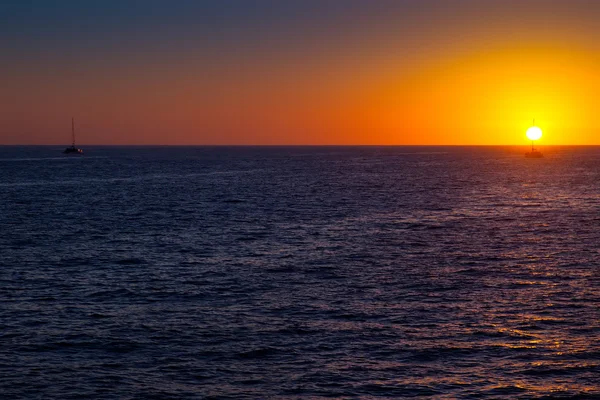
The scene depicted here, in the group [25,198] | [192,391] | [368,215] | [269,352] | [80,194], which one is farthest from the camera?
[80,194]

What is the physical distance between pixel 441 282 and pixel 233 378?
24.6m

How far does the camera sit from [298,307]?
46.5 m

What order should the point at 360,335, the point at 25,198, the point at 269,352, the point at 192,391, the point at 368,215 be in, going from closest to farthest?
1. the point at 192,391
2. the point at 269,352
3. the point at 360,335
4. the point at 368,215
5. the point at 25,198

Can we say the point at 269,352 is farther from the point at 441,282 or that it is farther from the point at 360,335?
the point at 441,282

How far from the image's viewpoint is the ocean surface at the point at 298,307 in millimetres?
33906

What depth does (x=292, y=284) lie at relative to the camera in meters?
53.1

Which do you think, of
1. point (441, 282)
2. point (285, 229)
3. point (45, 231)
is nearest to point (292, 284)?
point (441, 282)

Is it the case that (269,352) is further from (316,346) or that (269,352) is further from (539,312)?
(539,312)

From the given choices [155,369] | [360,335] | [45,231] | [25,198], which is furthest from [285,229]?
[25,198]

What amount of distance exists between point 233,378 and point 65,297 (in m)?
19.5

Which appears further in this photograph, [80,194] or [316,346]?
[80,194]

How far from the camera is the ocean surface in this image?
33906 millimetres

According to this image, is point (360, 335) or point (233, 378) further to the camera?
point (360, 335)

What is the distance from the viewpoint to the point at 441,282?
5412 centimetres
